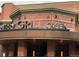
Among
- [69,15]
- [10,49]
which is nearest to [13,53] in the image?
[10,49]

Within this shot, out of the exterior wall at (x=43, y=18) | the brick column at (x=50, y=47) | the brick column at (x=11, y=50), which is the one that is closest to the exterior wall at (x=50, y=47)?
the brick column at (x=50, y=47)

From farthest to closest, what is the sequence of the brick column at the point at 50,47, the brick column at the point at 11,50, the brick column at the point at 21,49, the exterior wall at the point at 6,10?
the exterior wall at the point at 6,10
the brick column at the point at 11,50
the brick column at the point at 21,49
the brick column at the point at 50,47

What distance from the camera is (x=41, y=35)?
2778 cm

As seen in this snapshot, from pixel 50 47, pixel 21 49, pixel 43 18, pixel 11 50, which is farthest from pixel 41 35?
pixel 43 18

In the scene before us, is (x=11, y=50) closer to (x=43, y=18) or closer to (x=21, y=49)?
(x=21, y=49)

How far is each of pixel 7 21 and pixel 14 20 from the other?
4308 millimetres

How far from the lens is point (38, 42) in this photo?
97.7ft

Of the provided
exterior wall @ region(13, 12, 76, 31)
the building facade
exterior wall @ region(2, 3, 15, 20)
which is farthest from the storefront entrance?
exterior wall @ region(2, 3, 15, 20)

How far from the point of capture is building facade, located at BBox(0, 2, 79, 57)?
91.7 feet

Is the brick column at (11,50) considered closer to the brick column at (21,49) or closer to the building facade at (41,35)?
the building facade at (41,35)

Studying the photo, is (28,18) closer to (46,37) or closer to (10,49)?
(10,49)

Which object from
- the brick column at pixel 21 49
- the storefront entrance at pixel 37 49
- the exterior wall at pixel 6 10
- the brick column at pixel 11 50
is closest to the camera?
the brick column at pixel 21 49

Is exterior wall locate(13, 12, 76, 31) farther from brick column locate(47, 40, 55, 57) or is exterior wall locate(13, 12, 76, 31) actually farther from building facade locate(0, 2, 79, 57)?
brick column locate(47, 40, 55, 57)

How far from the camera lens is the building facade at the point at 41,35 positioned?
91.7ft
